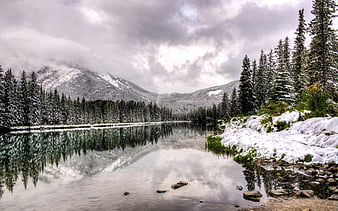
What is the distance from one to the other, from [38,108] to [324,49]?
92806 millimetres

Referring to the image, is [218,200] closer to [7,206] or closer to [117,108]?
[7,206]

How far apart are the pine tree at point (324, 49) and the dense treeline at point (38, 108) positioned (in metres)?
83.1

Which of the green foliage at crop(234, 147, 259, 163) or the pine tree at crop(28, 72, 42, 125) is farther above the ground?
the pine tree at crop(28, 72, 42, 125)

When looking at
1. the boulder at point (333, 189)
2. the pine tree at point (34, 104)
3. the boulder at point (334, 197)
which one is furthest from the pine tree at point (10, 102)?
the boulder at point (334, 197)

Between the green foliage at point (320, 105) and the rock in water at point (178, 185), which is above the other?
the green foliage at point (320, 105)

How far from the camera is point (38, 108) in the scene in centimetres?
8906

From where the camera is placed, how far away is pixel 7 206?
12273mm

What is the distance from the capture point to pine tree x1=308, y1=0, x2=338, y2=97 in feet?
104

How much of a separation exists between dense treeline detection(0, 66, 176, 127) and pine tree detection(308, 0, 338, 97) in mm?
83137

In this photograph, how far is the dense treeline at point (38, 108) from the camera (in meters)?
76.4

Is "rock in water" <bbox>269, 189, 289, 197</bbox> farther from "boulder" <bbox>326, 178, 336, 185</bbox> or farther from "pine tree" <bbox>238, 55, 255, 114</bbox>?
"pine tree" <bbox>238, 55, 255, 114</bbox>

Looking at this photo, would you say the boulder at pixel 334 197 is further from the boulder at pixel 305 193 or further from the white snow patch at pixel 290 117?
the white snow patch at pixel 290 117

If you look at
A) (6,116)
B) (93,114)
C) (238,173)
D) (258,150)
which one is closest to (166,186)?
(238,173)

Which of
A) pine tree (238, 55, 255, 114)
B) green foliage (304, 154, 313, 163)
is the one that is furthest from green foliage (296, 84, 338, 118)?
pine tree (238, 55, 255, 114)
